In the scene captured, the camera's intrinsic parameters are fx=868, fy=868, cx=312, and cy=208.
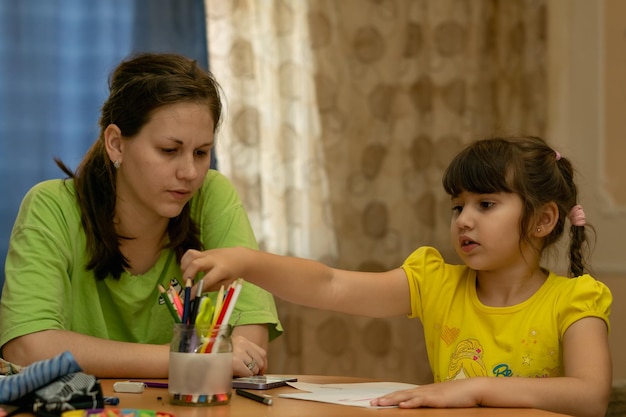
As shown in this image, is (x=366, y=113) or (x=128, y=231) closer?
(x=128, y=231)

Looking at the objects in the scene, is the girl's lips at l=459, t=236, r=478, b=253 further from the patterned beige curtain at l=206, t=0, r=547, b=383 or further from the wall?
the wall

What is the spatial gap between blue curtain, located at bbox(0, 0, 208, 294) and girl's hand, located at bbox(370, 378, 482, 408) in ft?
6.96

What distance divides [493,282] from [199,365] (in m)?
0.72

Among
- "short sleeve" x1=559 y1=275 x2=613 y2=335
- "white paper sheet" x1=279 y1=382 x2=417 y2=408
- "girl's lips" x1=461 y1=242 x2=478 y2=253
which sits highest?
"girl's lips" x1=461 y1=242 x2=478 y2=253

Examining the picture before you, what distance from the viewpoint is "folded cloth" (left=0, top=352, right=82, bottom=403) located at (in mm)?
1136

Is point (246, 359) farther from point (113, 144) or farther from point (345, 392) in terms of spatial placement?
point (113, 144)

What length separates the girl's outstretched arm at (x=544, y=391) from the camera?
128cm

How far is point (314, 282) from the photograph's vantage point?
1700 mm

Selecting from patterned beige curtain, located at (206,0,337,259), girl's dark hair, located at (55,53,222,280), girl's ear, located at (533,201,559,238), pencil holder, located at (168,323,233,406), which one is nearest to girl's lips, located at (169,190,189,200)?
girl's dark hair, located at (55,53,222,280)

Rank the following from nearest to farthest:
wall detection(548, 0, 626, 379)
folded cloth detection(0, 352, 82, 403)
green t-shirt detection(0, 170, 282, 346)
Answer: folded cloth detection(0, 352, 82, 403)
green t-shirt detection(0, 170, 282, 346)
wall detection(548, 0, 626, 379)

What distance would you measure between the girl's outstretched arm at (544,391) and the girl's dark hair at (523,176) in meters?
0.30

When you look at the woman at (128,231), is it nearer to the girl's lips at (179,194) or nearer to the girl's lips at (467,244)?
the girl's lips at (179,194)

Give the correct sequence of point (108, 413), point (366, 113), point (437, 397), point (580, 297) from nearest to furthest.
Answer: point (108, 413)
point (437, 397)
point (580, 297)
point (366, 113)

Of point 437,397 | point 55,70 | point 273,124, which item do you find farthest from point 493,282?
point 55,70
